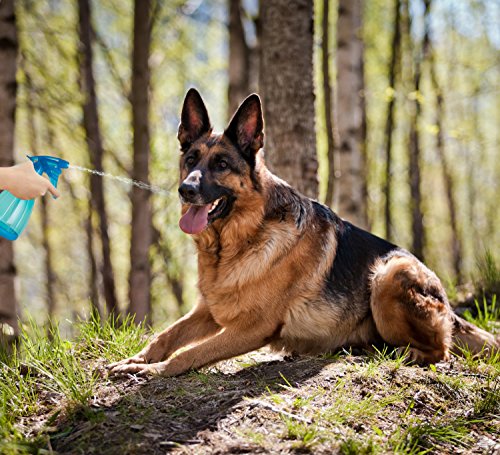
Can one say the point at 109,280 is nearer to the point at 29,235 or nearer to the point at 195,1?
the point at 195,1

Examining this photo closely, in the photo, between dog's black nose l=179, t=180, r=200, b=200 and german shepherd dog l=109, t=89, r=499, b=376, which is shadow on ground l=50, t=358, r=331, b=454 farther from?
dog's black nose l=179, t=180, r=200, b=200

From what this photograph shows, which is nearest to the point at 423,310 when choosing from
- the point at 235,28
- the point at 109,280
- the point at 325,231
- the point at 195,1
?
the point at 325,231

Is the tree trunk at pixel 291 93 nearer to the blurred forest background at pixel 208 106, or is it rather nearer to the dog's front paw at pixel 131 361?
the blurred forest background at pixel 208 106

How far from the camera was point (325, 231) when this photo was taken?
16.1 ft

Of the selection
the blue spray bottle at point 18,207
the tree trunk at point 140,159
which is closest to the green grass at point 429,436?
the blue spray bottle at point 18,207

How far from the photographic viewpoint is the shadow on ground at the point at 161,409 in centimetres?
305

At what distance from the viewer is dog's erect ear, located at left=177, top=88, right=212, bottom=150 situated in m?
4.79

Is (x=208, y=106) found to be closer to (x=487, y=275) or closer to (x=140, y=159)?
(x=140, y=159)

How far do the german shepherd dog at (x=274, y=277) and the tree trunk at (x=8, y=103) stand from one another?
1.98 m

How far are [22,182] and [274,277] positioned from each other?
2.03 m

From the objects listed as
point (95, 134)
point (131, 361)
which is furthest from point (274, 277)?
point (95, 134)

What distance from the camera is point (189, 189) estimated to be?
4.19 meters

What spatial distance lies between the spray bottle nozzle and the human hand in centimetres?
50

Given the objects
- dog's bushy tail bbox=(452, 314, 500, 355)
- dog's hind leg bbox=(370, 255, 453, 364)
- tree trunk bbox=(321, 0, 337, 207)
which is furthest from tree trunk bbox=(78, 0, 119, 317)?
dog's bushy tail bbox=(452, 314, 500, 355)
